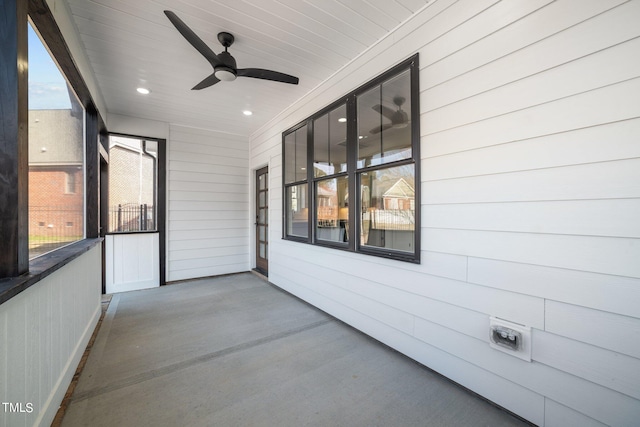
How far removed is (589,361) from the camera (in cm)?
133

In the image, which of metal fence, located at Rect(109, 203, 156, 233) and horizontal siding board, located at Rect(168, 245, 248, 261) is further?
horizontal siding board, located at Rect(168, 245, 248, 261)

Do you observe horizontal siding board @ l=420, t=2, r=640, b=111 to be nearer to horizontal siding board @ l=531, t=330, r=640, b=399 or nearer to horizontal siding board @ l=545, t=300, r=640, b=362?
horizontal siding board @ l=545, t=300, r=640, b=362

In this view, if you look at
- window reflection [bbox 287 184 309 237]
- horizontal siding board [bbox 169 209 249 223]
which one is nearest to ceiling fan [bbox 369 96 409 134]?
window reflection [bbox 287 184 309 237]

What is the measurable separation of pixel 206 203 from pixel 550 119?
495 cm

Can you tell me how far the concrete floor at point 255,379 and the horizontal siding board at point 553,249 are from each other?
100cm

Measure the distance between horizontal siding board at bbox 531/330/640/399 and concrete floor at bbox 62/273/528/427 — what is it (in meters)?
0.48

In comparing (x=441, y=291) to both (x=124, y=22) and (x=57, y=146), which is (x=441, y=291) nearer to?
(x=57, y=146)

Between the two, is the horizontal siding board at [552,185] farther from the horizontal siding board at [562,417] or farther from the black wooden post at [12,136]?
the black wooden post at [12,136]

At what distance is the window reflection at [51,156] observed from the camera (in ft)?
4.83

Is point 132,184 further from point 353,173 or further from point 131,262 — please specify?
point 353,173

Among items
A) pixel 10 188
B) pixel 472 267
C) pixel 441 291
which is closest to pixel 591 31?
pixel 472 267

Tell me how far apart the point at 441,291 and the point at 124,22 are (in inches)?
132

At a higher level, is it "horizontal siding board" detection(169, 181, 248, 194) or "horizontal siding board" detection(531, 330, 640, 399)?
"horizontal siding board" detection(169, 181, 248, 194)

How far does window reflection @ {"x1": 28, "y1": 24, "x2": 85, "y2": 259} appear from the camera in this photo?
1474 mm
